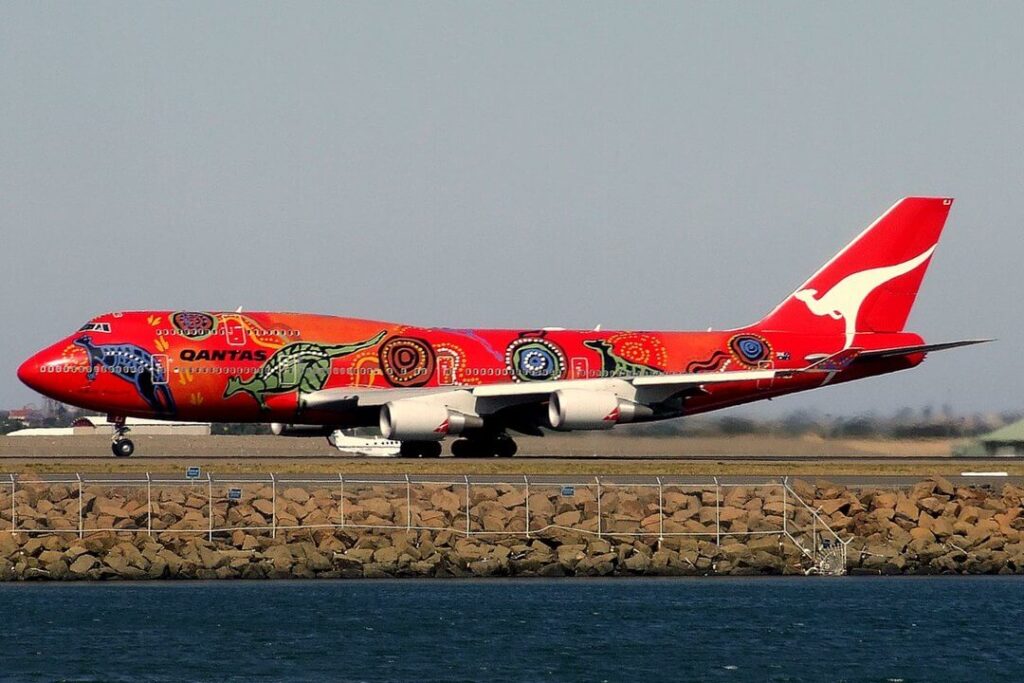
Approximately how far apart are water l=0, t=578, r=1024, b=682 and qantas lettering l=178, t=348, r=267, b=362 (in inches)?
645

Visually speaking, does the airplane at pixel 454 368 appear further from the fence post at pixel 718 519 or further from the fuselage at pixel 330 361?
the fence post at pixel 718 519

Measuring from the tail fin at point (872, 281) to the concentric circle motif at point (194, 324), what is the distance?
17028 mm

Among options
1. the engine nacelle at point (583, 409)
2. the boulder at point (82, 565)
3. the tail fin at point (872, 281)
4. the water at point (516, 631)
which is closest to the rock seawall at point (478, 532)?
the boulder at point (82, 565)

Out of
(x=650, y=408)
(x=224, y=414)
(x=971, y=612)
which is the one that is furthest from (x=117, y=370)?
(x=971, y=612)

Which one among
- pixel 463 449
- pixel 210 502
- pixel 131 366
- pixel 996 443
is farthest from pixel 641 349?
pixel 210 502

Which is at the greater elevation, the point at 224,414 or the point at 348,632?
the point at 224,414

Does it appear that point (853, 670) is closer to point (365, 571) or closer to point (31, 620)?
point (365, 571)

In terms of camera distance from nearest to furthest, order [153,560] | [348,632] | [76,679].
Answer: [76,679] → [348,632] → [153,560]

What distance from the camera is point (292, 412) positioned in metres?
51.9

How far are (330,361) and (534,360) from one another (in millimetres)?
6099

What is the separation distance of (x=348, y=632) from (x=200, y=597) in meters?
3.98

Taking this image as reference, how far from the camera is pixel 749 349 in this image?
2249 inches

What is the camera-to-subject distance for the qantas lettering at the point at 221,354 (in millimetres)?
50906

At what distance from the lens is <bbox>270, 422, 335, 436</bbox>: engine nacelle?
54.0 metres
